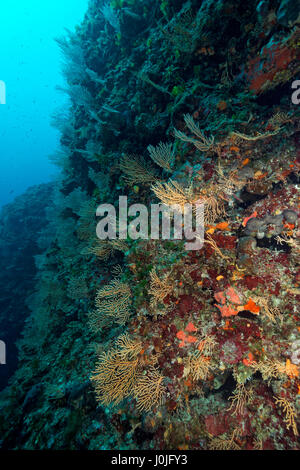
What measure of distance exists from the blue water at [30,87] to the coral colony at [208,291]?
67.6 metres

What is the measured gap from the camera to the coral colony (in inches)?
97.0

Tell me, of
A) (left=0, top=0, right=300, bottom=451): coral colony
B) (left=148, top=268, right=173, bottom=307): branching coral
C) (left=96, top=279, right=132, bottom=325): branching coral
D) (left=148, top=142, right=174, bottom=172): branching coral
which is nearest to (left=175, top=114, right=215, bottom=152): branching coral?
(left=0, top=0, right=300, bottom=451): coral colony

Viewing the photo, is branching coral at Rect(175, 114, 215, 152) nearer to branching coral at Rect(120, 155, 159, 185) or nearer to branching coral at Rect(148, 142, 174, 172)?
branching coral at Rect(148, 142, 174, 172)

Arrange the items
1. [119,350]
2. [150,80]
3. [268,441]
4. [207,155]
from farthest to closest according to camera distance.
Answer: [150,80], [207,155], [119,350], [268,441]

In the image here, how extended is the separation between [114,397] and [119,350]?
0.52 metres

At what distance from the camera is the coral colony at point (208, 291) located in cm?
246

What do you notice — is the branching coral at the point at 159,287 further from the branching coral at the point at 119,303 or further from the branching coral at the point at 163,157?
the branching coral at the point at 163,157

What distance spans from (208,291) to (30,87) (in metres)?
122

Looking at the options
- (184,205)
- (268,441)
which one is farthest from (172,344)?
(184,205)

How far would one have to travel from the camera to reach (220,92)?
3.64 metres

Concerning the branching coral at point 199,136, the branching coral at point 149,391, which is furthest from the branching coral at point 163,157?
the branching coral at point 149,391

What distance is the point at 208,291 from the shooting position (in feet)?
9.14
